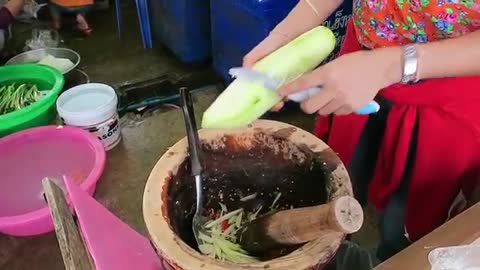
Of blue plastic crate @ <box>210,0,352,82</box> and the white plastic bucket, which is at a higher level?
blue plastic crate @ <box>210,0,352,82</box>

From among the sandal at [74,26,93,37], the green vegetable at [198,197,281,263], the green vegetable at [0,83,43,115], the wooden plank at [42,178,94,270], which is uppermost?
the wooden plank at [42,178,94,270]

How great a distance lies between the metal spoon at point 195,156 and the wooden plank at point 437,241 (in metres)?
0.32

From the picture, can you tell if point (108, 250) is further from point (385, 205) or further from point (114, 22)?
point (114, 22)

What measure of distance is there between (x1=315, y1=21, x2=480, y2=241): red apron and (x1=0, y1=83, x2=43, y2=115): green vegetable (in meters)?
1.19

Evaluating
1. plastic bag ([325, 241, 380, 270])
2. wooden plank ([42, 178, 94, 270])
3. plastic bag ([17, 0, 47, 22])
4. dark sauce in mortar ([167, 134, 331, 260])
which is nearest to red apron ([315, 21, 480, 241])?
plastic bag ([325, 241, 380, 270])

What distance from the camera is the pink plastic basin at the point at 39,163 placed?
1.63 metres

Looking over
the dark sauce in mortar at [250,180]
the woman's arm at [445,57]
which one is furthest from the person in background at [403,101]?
the dark sauce in mortar at [250,180]

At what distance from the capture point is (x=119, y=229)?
998 mm

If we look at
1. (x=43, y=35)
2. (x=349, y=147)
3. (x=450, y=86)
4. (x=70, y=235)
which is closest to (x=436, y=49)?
(x=450, y=86)

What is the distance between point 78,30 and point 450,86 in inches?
83.9

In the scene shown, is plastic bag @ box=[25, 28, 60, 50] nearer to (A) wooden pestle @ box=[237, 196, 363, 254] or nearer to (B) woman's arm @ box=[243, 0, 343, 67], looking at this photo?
(B) woman's arm @ box=[243, 0, 343, 67]

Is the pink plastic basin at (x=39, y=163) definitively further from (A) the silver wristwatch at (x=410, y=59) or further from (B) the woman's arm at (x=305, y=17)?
(A) the silver wristwatch at (x=410, y=59)

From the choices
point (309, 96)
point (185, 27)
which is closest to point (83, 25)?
point (185, 27)

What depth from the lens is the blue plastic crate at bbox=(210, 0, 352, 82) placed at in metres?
1.79
